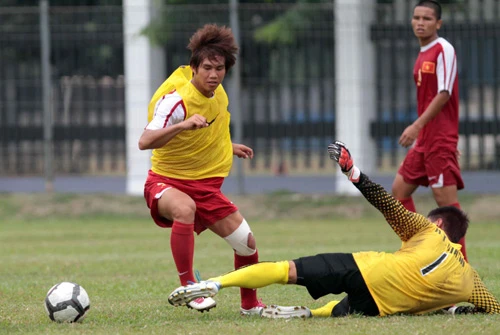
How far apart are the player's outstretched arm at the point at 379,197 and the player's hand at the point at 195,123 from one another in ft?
2.91

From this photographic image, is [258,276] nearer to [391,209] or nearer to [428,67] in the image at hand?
[391,209]

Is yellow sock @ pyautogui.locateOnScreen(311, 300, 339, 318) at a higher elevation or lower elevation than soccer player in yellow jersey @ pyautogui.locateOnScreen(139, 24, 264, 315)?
lower

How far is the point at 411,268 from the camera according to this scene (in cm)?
668

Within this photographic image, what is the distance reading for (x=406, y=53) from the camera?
1831 centimetres

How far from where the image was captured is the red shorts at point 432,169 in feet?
30.3

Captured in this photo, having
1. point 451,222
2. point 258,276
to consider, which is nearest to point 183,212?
point 258,276

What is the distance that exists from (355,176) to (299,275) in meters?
0.73

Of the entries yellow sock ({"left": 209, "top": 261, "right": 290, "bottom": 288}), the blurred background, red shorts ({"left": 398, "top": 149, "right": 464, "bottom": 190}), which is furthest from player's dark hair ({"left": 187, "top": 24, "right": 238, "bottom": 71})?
the blurred background

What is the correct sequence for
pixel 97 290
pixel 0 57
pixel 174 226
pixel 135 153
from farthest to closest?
pixel 0 57
pixel 135 153
pixel 97 290
pixel 174 226

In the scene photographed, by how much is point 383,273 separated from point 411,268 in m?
0.19

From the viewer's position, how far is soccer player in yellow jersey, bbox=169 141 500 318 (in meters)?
6.64

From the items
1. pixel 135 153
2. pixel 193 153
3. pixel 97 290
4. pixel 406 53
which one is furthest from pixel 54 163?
pixel 193 153

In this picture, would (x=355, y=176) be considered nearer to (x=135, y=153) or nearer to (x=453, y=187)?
(x=453, y=187)

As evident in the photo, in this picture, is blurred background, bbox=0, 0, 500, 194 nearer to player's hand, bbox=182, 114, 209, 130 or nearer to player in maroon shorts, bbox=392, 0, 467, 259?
player in maroon shorts, bbox=392, 0, 467, 259
